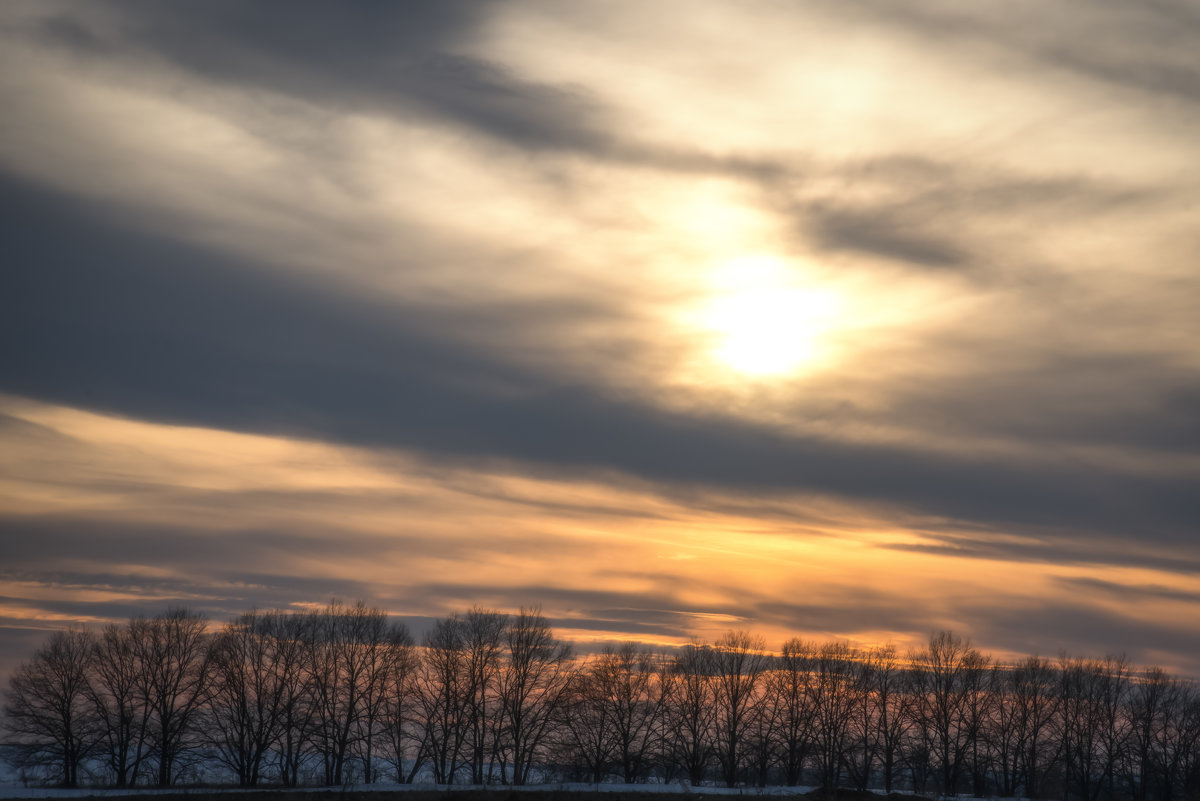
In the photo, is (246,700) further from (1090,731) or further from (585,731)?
(1090,731)

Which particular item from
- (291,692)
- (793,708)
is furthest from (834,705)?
(291,692)

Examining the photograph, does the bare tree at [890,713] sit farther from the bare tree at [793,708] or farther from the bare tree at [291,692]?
the bare tree at [291,692]

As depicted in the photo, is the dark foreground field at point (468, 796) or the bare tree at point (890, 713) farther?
the bare tree at point (890, 713)

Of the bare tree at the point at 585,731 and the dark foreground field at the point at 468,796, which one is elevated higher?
the dark foreground field at the point at 468,796

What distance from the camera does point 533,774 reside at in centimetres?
13900

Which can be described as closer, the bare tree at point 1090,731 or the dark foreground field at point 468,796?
the dark foreground field at point 468,796

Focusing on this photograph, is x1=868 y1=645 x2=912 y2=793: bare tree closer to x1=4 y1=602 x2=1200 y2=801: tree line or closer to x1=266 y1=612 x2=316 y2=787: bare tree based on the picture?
x1=4 y1=602 x2=1200 y2=801: tree line

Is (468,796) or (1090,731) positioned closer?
(468,796)

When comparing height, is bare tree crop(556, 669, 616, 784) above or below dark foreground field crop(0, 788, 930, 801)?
below

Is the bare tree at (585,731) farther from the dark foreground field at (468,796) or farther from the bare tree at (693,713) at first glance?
the dark foreground field at (468,796)

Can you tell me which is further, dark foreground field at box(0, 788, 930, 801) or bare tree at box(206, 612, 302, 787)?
bare tree at box(206, 612, 302, 787)

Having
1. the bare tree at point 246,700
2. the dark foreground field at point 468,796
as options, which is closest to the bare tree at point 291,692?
the bare tree at point 246,700

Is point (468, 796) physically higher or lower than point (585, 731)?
higher

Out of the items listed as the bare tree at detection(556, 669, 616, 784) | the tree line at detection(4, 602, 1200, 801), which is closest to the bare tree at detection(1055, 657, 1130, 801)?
the tree line at detection(4, 602, 1200, 801)
